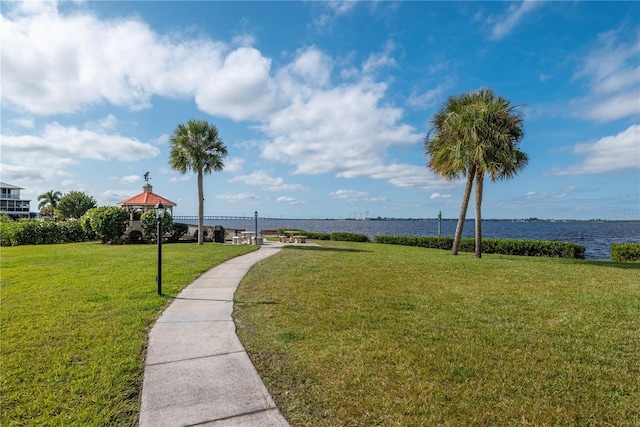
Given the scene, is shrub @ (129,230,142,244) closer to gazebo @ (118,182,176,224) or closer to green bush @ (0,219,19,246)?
gazebo @ (118,182,176,224)

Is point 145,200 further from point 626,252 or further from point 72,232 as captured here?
point 626,252

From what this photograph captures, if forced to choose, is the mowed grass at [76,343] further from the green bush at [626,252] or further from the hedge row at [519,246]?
the green bush at [626,252]

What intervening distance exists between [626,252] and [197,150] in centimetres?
2219

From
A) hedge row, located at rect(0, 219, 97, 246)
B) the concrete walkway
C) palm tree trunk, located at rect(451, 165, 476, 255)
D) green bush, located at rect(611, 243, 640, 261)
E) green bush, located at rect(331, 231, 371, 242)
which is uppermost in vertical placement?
palm tree trunk, located at rect(451, 165, 476, 255)

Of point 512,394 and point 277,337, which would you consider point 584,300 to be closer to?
point 512,394

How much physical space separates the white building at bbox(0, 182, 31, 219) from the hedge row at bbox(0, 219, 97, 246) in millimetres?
58429

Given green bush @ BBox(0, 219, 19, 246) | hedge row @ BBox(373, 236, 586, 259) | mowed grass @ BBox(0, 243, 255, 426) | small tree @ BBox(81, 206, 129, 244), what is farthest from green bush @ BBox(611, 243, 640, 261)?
green bush @ BBox(0, 219, 19, 246)

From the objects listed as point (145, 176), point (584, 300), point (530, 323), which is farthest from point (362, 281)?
point (145, 176)

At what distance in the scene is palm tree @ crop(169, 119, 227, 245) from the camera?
1852cm

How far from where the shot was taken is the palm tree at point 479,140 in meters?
12.6

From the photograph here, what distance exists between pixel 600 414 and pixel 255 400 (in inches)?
110

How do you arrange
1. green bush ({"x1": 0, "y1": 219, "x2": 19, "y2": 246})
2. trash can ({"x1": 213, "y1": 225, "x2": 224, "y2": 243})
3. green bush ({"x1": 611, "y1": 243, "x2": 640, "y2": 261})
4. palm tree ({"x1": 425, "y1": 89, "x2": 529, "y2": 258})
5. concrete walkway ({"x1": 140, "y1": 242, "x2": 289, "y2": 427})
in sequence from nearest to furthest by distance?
concrete walkway ({"x1": 140, "y1": 242, "x2": 289, "y2": 427}), palm tree ({"x1": 425, "y1": 89, "x2": 529, "y2": 258}), green bush ({"x1": 611, "y1": 243, "x2": 640, "y2": 261}), green bush ({"x1": 0, "y1": 219, "x2": 19, "y2": 246}), trash can ({"x1": 213, "y1": 225, "x2": 224, "y2": 243})

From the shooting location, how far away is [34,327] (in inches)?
177

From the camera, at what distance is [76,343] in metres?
3.95
